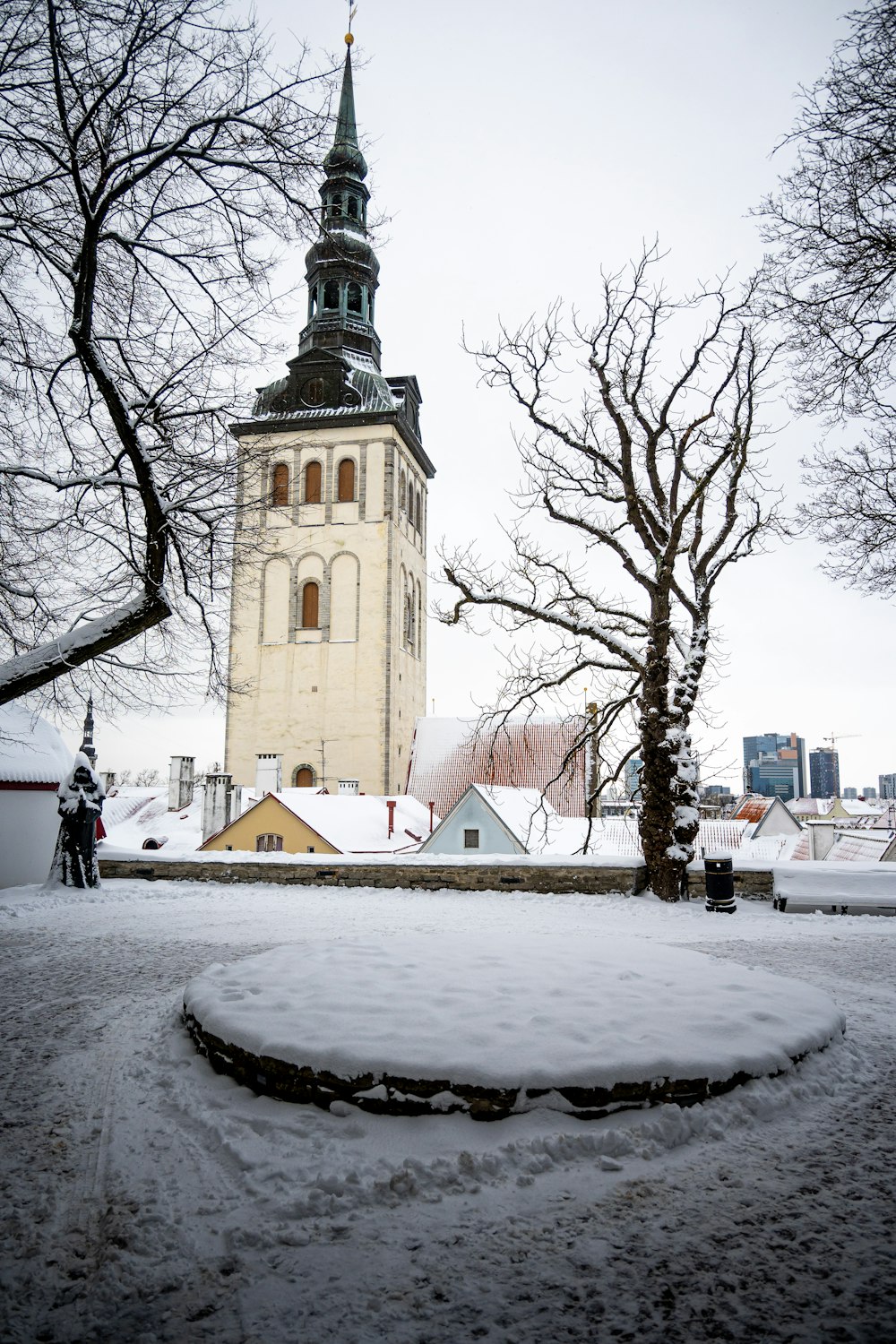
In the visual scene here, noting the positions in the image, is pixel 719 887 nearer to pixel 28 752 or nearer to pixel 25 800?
pixel 25 800

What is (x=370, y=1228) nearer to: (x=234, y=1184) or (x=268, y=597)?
(x=234, y=1184)

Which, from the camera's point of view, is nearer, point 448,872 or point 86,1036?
point 86,1036

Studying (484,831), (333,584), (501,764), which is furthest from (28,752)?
(333,584)

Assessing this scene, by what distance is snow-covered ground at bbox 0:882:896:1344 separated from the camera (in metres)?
2.41

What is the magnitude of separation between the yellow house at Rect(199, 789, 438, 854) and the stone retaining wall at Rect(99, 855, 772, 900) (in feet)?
40.6

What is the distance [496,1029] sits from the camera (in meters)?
4.37

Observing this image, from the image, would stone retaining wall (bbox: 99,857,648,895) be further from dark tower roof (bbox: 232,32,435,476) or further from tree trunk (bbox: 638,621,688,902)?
dark tower roof (bbox: 232,32,435,476)

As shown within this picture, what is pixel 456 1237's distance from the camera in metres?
2.84

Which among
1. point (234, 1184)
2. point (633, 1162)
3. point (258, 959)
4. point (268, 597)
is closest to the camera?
point (234, 1184)

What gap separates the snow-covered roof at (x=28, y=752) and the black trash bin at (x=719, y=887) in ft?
38.2

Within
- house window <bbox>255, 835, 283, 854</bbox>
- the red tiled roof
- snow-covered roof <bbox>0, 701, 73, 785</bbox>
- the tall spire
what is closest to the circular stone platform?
snow-covered roof <bbox>0, 701, 73, 785</bbox>

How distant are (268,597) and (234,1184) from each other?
40136 millimetres

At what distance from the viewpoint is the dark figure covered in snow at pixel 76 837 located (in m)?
13.4

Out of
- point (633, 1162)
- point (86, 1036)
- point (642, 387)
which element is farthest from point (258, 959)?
point (642, 387)
